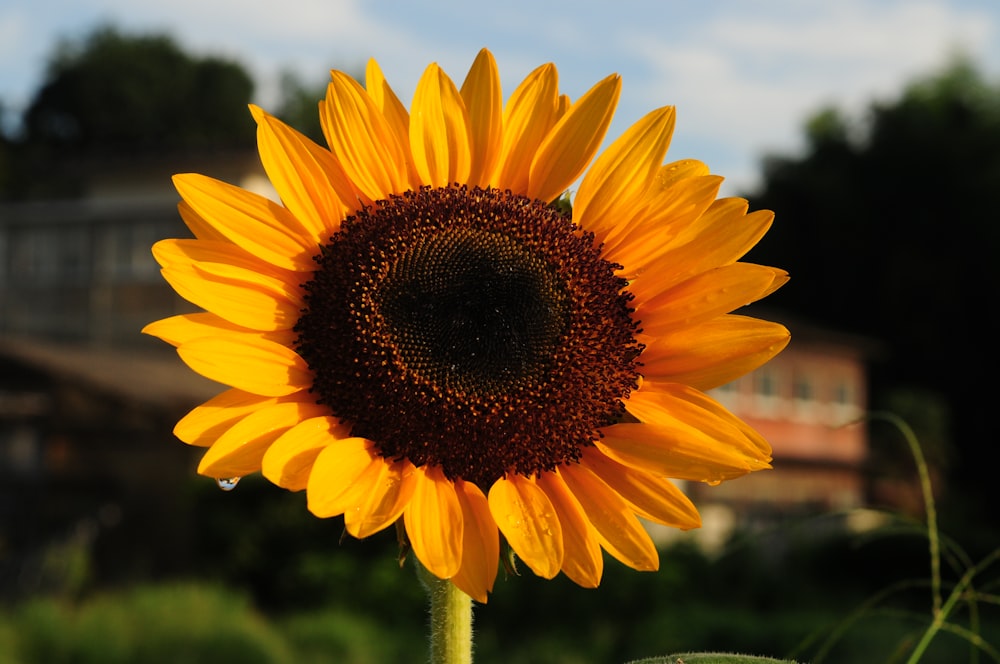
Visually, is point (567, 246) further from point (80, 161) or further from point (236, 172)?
point (80, 161)

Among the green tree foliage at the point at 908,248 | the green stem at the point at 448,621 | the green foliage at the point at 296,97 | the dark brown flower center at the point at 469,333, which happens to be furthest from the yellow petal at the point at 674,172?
the green foliage at the point at 296,97

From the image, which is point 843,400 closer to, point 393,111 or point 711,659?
point 393,111

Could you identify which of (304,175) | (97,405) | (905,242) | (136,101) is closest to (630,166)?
(304,175)

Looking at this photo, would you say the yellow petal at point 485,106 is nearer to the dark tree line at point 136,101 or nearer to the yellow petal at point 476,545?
the yellow petal at point 476,545

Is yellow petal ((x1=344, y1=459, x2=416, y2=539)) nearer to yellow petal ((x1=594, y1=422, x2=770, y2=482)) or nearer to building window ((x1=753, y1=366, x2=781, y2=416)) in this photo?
yellow petal ((x1=594, y1=422, x2=770, y2=482))

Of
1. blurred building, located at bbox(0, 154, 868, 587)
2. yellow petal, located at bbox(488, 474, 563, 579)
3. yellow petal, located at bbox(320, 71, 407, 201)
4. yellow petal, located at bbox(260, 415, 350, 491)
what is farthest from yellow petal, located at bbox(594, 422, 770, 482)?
blurred building, located at bbox(0, 154, 868, 587)

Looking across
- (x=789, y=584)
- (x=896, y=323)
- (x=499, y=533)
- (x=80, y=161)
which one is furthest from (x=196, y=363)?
(x=896, y=323)
